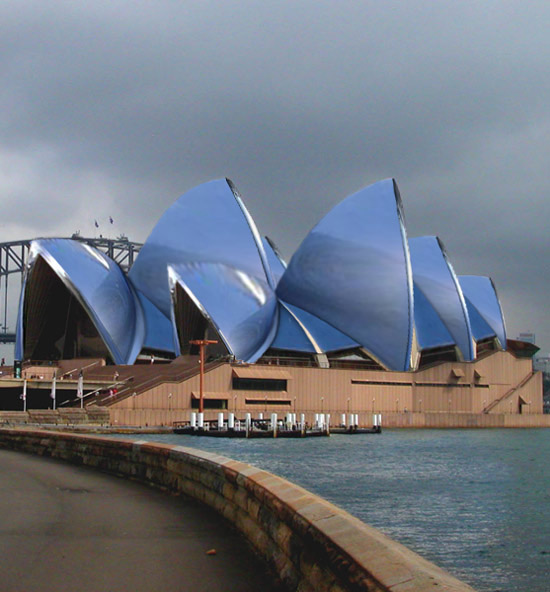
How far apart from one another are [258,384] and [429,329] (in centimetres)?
1911

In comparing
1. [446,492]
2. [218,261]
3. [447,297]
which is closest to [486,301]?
[447,297]

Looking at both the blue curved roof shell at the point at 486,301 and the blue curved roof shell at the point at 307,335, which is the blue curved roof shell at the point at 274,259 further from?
the blue curved roof shell at the point at 486,301

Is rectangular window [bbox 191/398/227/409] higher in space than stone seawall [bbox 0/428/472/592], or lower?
higher

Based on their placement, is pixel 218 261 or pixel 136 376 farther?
pixel 218 261

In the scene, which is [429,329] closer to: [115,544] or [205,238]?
[205,238]

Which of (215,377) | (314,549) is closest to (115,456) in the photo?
(314,549)

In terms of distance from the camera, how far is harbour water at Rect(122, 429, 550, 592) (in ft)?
42.4

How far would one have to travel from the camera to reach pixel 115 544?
807 cm

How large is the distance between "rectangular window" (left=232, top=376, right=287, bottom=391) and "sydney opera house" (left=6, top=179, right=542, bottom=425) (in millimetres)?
104

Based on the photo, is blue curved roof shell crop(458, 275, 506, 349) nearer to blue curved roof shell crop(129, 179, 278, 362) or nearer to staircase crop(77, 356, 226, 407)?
blue curved roof shell crop(129, 179, 278, 362)

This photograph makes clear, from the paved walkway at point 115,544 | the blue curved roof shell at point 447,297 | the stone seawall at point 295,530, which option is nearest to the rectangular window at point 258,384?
the blue curved roof shell at point 447,297

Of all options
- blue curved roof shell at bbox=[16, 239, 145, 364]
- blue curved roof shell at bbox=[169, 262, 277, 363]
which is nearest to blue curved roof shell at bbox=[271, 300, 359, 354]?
blue curved roof shell at bbox=[169, 262, 277, 363]

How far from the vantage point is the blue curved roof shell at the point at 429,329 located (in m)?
75.8

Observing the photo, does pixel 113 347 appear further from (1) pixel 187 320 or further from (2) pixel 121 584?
(2) pixel 121 584
